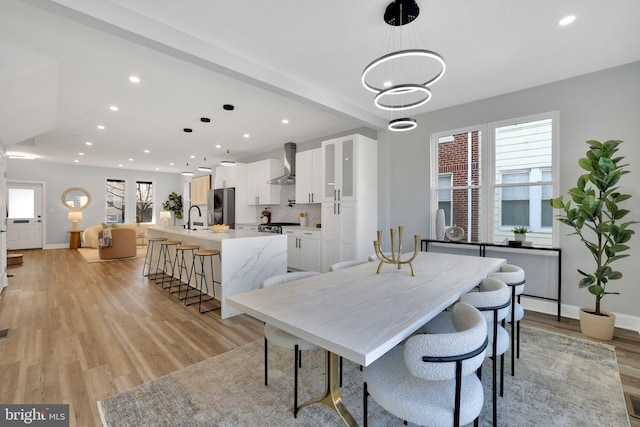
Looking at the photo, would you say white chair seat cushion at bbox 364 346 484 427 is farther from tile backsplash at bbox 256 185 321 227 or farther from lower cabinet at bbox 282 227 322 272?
tile backsplash at bbox 256 185 321 227

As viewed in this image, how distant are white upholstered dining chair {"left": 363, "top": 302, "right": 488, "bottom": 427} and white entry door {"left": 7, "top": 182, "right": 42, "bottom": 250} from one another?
39.0ft

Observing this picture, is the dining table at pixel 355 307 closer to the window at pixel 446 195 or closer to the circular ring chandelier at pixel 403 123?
the circular ring chandelier at pixel 403 123

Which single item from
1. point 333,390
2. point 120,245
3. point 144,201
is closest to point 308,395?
point 333,390

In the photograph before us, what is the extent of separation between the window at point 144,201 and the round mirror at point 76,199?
5.02 feet

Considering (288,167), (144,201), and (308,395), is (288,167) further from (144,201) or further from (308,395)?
(144,201)

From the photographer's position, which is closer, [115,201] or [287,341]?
[287,341]

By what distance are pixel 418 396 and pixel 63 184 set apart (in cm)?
1232

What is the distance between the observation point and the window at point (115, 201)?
10.5 m

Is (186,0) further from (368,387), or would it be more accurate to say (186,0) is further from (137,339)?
(137,339)

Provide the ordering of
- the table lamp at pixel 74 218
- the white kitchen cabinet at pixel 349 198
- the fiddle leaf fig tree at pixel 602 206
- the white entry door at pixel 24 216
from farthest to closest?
the table lamp at pixel 74 218, the white entry door at pixel 24 216, the white kitchen cabinet at pixel 349 198, the fiddle leaf fig tree at pixel 602 206

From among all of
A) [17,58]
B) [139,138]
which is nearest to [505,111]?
[17,58]

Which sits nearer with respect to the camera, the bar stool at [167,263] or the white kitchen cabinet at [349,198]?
the white kitchen cabinet at [349,198]

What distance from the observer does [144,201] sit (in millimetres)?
11289

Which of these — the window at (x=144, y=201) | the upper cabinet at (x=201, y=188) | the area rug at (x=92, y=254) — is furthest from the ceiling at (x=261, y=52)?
the window at (x=144, y=201)
